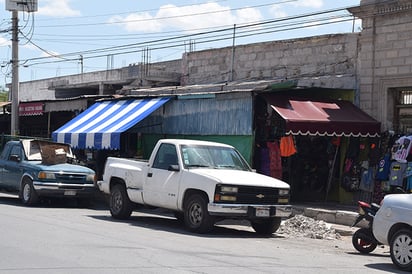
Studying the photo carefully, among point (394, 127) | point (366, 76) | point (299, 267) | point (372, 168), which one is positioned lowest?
point (299, 267)

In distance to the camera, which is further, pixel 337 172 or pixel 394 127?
pixel 337 172

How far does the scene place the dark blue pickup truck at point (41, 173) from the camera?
1769cm

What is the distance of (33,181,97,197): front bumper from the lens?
1758 centimetres

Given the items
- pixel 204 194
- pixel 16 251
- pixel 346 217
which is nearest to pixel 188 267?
pixel 16 251

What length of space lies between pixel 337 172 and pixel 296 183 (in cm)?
126

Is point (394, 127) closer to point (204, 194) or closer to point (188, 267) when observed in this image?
point (204, 194)

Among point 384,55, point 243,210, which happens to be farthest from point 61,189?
point 384,55

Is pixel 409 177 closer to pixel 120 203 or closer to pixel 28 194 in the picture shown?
pixel 120 203

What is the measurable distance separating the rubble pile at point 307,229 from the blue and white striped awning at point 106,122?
21.1ft

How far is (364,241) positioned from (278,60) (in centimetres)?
1060

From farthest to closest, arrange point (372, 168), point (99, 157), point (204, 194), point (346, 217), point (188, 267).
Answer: point (99, 157), point (372, 168), point (346, 217), point (204, 194), point (188, 267)

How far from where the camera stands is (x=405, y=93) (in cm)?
1802

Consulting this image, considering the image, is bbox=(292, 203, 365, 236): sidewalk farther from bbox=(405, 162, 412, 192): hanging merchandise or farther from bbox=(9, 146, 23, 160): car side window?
bbox=(9, 146, 23, 160): car side window

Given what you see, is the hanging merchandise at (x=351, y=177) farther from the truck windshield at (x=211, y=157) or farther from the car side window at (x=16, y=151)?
the car side window at (x=16, y=151)
